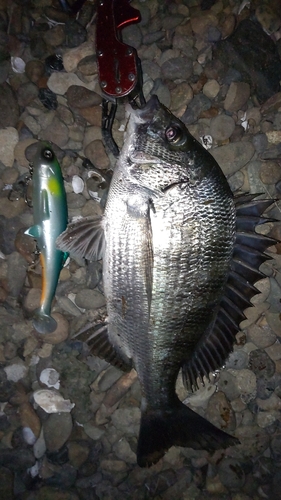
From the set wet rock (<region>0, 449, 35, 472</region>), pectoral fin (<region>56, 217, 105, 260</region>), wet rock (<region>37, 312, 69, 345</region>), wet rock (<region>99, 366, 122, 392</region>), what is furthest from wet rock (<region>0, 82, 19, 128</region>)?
wet rock (<region>0, 449, 35, 472</region>)

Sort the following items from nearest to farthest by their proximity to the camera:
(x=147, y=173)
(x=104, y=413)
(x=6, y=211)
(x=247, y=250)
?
1. (x=147, y=173)
2. (x=247, y=250)
3. (x=6, y=211)
4. (x=104, y=413)

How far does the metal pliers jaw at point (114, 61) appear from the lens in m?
1.97

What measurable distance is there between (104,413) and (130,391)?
0.24 m

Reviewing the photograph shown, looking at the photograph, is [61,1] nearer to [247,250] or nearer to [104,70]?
[104,70]

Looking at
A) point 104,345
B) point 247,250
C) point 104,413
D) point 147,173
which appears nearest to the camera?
point 147,173

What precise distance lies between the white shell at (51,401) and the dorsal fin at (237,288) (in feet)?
3.20

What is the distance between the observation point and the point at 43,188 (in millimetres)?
1992

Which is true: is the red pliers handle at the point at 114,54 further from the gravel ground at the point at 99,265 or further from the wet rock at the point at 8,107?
the wet rock at the point at 8,107

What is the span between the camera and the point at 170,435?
205 centimetres

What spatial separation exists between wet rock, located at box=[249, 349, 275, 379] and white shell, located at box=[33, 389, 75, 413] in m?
1.40

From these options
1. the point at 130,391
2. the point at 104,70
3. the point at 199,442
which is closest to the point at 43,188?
the point at 104,70

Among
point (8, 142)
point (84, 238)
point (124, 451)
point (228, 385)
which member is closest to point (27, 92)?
point (8, 142)

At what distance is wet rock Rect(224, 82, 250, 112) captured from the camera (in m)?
2.30

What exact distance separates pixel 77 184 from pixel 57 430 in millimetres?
1776
